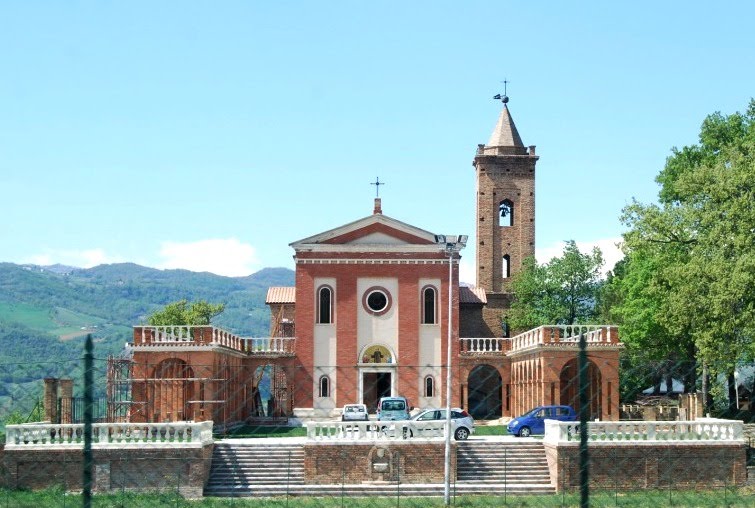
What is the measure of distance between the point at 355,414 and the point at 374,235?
1149 centimetres

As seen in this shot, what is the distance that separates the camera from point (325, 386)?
163ft

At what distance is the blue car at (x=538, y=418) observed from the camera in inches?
1571

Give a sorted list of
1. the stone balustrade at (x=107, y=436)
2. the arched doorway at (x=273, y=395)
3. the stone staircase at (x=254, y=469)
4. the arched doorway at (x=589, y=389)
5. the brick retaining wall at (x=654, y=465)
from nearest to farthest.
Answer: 1. the stone staircase at (x=254, y=469)
2. the stone balustrade at (x=107, y=436)
3. the brick retaining wall at (x=654, y=465)
4. the arched doorway at (x=589, y=389)
5. the arched doorway at (x=273, y=395)

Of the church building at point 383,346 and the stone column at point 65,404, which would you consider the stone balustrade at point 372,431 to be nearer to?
the stone column at point 65,404

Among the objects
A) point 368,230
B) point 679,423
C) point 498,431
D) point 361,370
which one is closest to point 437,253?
point 368,230

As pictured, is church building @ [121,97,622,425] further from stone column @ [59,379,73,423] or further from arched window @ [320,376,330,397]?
A: stone column @ [59,379,73,423]

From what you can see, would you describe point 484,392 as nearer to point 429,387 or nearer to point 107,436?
point 429,387

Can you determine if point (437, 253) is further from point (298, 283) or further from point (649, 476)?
point (649, 476)

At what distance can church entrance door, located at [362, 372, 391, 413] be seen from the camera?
51.4 m

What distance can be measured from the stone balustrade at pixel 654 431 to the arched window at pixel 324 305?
61.2 ft

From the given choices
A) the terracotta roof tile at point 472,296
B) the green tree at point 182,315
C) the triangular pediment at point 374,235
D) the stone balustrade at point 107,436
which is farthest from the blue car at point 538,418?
the green tree at point 182,315

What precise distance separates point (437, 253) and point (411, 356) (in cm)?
511

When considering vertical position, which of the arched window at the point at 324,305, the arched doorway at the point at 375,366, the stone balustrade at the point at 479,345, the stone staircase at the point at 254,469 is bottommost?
the stone staircase at the point at 254,469

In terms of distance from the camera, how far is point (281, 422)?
1916 inches
